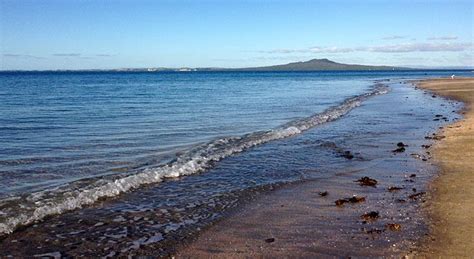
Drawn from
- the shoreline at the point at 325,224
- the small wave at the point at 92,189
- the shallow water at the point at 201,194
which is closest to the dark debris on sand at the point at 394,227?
the shoreline at the point at 325,224

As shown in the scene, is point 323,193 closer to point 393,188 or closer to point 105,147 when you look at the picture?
point 393,188

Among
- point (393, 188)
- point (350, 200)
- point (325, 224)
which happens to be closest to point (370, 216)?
point (325, 224)

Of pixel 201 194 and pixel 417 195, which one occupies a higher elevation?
pixel 417 195

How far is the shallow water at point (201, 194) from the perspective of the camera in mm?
7946

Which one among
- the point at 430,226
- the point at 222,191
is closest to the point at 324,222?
the point at 430,226

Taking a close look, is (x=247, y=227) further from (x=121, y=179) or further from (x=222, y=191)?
(x=121, y=179)

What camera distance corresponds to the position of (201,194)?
10938 mm

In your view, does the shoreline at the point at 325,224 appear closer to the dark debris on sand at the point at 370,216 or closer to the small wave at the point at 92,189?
the dark debris on sand at the point at 370,216

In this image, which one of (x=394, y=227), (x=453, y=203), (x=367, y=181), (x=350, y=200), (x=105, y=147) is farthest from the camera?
(x=105, y=147)

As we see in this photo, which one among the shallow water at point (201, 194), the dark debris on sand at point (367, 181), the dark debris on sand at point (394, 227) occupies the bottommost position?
the shallow water at point (201, 194)

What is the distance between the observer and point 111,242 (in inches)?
307

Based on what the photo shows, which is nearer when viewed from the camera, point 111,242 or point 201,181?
point 111,242

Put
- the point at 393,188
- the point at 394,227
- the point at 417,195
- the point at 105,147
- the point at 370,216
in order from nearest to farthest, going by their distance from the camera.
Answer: the point at 394,227
the point at 370,216
the point at 417,195
the point at 393,188
the point at 105,147

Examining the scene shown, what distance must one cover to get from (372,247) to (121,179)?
6.86m
